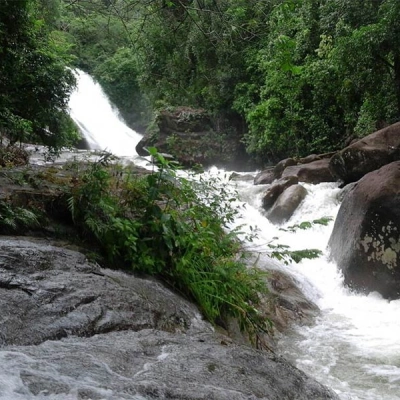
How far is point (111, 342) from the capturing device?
3188 millimetres

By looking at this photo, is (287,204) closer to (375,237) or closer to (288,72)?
(375,237)

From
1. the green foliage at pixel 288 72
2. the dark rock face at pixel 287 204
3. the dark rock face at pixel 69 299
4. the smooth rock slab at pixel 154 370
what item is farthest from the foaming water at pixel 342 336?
the green foliage at pixel 288 72

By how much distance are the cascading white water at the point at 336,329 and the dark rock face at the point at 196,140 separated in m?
9.99

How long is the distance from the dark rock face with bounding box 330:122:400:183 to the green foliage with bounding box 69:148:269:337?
732cm

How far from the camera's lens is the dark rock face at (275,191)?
1323cm

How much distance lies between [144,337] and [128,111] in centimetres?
2992

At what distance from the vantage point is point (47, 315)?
3.30m

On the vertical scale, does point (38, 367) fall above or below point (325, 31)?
below

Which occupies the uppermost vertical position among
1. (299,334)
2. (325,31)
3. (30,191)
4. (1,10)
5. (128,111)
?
(325,31)

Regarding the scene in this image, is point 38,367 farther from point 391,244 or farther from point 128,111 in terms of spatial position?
point 128,111

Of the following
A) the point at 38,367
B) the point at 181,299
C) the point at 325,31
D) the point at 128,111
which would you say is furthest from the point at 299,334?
the point at 128,111

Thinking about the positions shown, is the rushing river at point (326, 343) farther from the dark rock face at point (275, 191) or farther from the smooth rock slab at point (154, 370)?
the dark rock face at point (275, 191)

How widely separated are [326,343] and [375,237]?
110 inches

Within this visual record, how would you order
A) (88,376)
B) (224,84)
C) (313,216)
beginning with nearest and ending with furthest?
(88,376)
(313,216)
(224,84)
